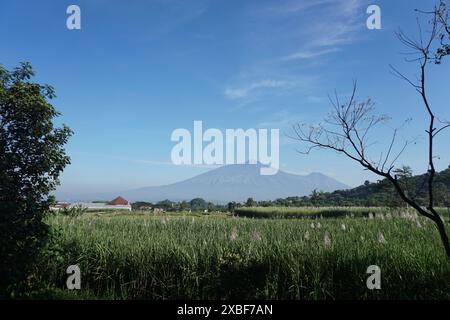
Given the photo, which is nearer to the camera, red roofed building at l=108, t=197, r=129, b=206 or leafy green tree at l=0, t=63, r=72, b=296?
leafy green tree at l=0, t=63, r=72, b=296

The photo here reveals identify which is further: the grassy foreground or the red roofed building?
the red roofed building

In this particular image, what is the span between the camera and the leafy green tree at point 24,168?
24.2ft

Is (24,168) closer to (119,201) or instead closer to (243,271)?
(243,271)

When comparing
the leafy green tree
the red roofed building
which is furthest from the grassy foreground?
the red roofed building

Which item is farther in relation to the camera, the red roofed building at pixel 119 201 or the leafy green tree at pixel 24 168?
the red roofed building at pixel 119 201

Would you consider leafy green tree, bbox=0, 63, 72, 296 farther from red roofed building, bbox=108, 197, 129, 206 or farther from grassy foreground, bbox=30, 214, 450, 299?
red roofed building, bbox=108, 197, 129, 206

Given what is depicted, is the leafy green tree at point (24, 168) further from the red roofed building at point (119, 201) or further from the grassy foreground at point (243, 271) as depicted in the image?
the red roofed building at point (119, 201)

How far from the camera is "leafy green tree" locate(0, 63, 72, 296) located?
24.2 ft

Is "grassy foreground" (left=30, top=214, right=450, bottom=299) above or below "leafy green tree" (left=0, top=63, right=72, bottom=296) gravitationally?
below

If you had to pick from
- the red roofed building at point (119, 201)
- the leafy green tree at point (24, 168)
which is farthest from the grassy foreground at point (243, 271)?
the red roofed building at point (119, 201)
